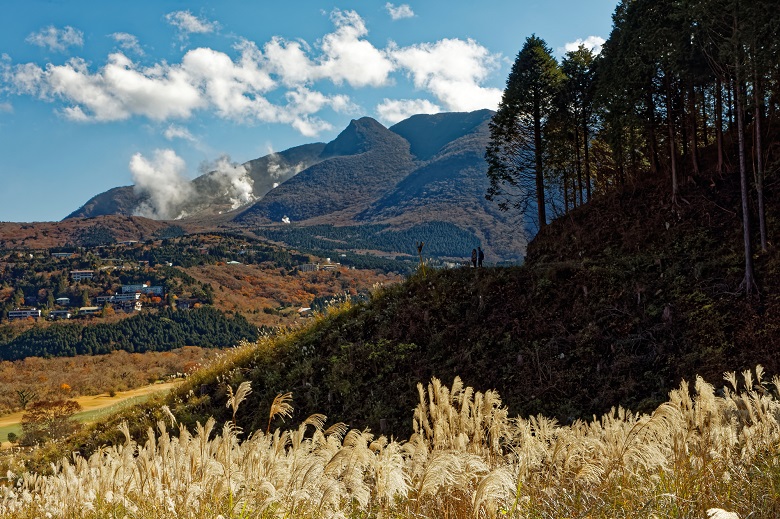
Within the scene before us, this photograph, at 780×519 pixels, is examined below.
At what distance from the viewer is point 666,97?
21.4 metres

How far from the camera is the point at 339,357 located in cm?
1509

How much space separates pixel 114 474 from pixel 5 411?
31257mm

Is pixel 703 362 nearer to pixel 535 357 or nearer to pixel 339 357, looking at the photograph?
pixel 535 357

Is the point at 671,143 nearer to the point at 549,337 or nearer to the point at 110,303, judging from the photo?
the point at 549,337

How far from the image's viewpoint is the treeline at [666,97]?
45.9 feet

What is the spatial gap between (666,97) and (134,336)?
80664 millimetres

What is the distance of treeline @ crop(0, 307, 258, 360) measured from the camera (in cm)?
7606

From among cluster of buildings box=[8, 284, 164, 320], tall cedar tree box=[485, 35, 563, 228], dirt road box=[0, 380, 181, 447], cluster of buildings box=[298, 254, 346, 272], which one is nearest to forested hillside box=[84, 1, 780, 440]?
tall cedar tree box=[485, 35, 563, 228]

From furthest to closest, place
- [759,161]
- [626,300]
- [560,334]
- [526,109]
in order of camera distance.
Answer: [526,109] → [626,300] → [560,334] → [759,161]

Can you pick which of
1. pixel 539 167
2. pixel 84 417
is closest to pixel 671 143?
pixel 539 167

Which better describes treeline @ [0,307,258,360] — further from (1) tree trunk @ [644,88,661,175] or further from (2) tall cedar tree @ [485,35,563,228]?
(1) tree trunk @ [644,88,661,175]

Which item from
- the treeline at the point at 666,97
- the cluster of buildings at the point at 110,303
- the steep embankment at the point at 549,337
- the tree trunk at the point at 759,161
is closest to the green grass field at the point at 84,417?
the steep embankment at the point at 549,337

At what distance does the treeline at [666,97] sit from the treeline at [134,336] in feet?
199

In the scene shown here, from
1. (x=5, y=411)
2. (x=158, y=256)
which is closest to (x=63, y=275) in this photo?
(x=158, y=256)
